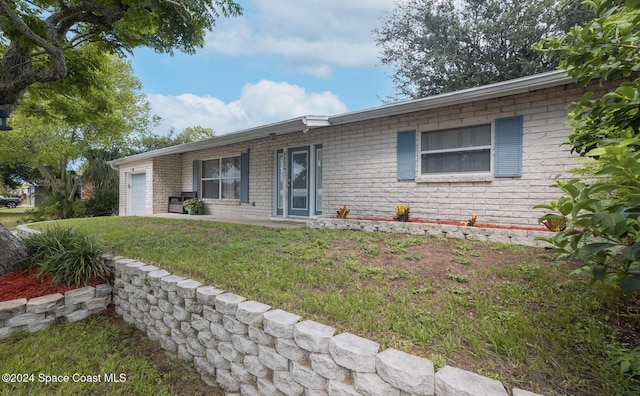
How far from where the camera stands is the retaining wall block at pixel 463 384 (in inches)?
54.1

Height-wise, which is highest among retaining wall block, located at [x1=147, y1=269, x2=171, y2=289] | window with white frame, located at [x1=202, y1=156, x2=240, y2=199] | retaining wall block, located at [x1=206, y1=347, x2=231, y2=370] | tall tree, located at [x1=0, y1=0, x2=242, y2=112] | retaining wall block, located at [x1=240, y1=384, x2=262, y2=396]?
tall tree, located at [x1=0, y1=0, x2=242, y2=112]

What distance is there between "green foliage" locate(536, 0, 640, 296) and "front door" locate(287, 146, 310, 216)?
627 centimetres

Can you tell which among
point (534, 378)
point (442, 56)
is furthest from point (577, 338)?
point (442, 56)

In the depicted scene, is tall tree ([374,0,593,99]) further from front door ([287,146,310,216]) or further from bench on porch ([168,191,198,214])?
bench on porch ([168,191,198,214])

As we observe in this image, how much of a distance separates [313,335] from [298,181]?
6.78 meters

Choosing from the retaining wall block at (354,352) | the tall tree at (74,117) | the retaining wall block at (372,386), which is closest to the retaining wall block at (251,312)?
the retaining wall block at (354,352)

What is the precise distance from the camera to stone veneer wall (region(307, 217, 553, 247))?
4250mm

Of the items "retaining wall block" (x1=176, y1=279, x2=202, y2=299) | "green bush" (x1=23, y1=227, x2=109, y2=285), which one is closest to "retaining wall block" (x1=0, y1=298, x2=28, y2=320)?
"green bush" (x1=23, y1=227, x2=109, y2=285)

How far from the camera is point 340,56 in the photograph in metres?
15.2

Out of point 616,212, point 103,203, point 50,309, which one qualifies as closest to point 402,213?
point 616,212

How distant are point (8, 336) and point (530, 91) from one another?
25.3ft

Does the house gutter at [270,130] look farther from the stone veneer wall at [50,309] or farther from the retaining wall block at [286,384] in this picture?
the retaining wall block at [286,384]

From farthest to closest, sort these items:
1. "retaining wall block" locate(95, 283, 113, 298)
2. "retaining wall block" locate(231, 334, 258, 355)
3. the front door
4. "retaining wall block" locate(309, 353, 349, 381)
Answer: the front door → "retaining wall block" locate(95, 283, 113, 298) → "retaining wall block" locate(231, 334, 258, 355) → "retaining wall block" locate(309, 353, 349, 381)

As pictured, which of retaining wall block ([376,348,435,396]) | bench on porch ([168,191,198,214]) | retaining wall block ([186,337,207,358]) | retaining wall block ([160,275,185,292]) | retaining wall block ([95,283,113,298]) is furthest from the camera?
bench on porch ([168,191,198,214])
